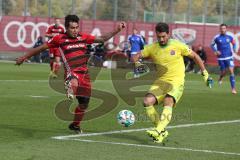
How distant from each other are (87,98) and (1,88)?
9.72 meters

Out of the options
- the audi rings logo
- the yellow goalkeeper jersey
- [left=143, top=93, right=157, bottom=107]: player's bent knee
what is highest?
the yellow goalkeeper jersey

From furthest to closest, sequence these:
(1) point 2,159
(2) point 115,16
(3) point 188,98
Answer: (2) point 115,16 < (3) point 188,98 < (1) point 2,159

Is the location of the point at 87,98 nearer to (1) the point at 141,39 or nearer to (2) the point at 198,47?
(1) the point at 141,39

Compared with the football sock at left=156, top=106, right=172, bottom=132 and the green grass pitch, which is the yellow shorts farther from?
the green grass pitch

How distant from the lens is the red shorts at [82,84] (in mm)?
13367

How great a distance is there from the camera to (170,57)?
12727 millimetres

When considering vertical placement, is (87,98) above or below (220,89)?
above

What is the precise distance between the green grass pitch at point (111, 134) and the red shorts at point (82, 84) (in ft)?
2.31

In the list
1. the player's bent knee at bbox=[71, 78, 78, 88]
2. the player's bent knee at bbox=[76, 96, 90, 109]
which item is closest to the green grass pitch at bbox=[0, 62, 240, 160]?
the player's bent knee at bbox=[76, 96, 90, 109]

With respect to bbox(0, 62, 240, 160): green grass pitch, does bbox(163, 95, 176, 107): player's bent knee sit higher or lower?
higher

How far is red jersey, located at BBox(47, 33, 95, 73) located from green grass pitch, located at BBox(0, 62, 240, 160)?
4.07 feet

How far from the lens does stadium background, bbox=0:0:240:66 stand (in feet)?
149

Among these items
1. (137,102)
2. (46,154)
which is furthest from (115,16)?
(46,154)

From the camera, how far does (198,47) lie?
41156mm
